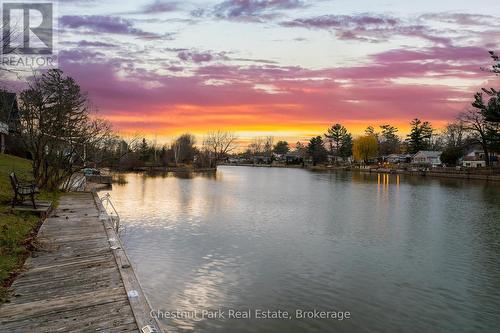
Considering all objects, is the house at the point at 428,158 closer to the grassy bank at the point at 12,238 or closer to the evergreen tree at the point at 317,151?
the evergreen tree at the point at 317,151

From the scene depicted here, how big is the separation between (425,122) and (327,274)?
12833 centimetres

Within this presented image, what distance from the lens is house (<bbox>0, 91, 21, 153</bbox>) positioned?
24.8 m

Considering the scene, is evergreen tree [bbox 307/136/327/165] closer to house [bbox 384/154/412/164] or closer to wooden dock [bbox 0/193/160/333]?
house [bbox 384/154/412/164]

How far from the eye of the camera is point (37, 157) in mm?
20812

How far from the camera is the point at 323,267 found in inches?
524

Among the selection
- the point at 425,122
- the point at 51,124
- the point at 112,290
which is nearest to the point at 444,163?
the point at 425,122

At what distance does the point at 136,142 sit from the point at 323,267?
37.5 metres

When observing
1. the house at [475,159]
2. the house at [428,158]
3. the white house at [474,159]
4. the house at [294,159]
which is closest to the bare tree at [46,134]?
the house at [475,159]

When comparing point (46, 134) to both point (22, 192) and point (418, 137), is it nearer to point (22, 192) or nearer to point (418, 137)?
point (22, 192)

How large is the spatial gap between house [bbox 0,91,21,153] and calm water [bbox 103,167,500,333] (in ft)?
32.1

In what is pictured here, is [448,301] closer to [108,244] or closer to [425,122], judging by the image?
[108,244]

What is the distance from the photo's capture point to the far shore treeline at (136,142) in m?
22.2

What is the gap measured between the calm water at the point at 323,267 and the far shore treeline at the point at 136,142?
5.33 metres

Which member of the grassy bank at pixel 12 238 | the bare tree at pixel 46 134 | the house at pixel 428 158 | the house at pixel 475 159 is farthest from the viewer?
the house at pixel 428 158
